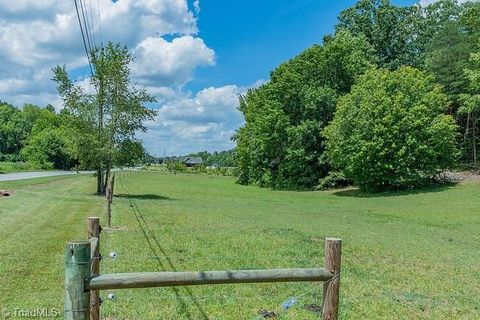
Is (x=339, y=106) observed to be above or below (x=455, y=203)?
above

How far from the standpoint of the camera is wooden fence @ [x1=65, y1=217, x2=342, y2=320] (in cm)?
304

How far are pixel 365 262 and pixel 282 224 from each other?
6.78 meters

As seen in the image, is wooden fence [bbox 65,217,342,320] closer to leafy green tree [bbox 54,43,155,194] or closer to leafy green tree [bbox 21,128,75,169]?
leafy green tree [bbox 54,43,155,194]

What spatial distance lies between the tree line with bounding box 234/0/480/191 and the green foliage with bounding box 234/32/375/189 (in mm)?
97

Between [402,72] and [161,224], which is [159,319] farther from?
[402,72]

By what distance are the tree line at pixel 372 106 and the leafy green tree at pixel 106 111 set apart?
16040 millimetres

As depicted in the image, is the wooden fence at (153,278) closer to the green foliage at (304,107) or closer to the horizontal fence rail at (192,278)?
the horizontal fence rail at (192,278)

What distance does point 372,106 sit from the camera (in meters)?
33.5

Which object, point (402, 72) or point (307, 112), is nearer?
point (402, 72)

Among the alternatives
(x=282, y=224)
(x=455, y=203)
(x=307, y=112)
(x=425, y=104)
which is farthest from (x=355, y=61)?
(x=282, y=224)

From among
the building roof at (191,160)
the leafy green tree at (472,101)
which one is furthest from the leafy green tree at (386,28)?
the building roof at (191,160)

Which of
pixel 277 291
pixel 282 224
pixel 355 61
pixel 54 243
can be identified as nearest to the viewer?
pixel 277 291

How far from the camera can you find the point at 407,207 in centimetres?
2453

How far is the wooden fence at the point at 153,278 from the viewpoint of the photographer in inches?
120
